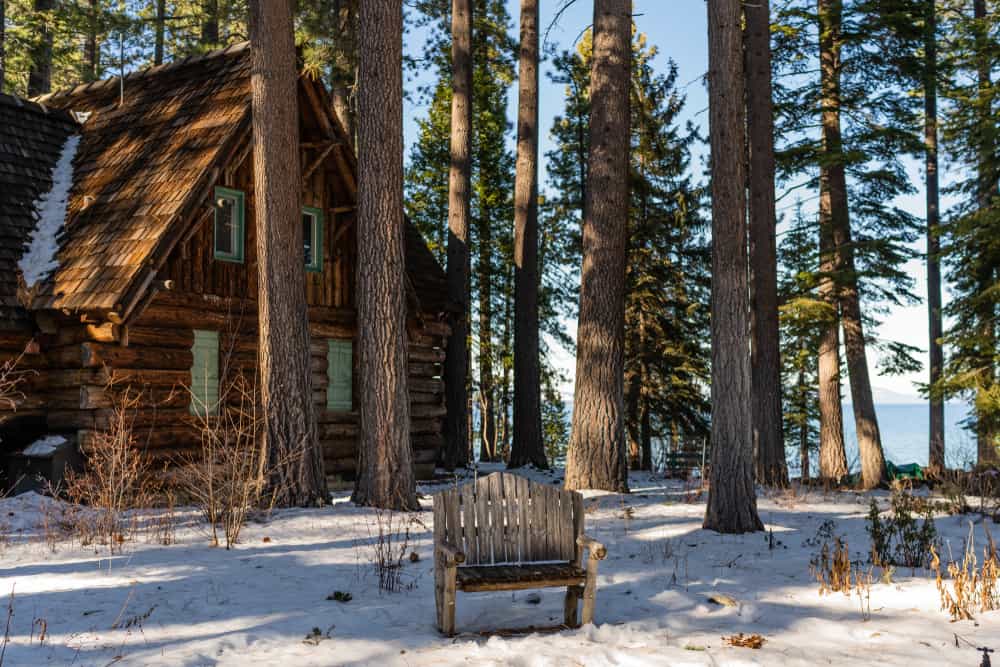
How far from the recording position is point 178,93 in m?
16.8

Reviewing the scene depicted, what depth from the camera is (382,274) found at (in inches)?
469

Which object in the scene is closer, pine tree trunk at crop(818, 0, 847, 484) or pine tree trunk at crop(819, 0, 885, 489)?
pine tree trunk at crop(819, 0, 885, 489)

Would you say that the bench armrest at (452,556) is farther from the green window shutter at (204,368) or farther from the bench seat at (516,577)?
the green window shutter at (204,368)

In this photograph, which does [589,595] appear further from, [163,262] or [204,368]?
[204,368]

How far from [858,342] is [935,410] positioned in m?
7.38

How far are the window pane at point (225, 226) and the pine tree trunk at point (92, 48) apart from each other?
7627 mm

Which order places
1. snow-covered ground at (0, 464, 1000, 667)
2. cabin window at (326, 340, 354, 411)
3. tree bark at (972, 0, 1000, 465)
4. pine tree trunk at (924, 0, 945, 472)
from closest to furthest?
snow-covered ground at (0, 464, 1000, 667) → tree bark at (972, 0, 1000, 465) → cabin window at (326, 340, 354, 411) → pine tree trunk at (924, 0, 945, 472)

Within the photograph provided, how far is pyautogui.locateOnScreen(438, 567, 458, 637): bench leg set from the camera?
594 centimetres

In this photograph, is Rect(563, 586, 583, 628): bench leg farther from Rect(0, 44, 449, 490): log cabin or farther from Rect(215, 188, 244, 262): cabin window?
Rect(215, 188, 244, 262): cabin window

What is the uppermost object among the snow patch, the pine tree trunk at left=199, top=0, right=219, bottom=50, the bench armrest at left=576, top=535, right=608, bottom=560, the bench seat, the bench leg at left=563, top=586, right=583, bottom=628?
the pine tree trunk at left=199, top=0, right=219, bottom=50

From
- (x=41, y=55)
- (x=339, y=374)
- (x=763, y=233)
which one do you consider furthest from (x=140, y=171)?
(x=763, y=233)

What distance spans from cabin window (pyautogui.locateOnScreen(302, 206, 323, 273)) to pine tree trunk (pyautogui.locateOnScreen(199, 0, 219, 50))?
8513 millimetres

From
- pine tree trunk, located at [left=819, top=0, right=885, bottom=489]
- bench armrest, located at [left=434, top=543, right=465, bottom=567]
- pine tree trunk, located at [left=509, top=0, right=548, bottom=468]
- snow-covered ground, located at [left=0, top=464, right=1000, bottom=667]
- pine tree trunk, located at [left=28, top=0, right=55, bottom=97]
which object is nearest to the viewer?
snow-covered ground, located at [left=0, top=464, right=1000, bottom=667]

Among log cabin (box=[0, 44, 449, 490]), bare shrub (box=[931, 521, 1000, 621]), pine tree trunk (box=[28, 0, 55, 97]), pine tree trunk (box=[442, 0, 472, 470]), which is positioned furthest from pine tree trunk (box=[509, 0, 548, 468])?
bare shrub (box=[931, 521, 1000, 621])
